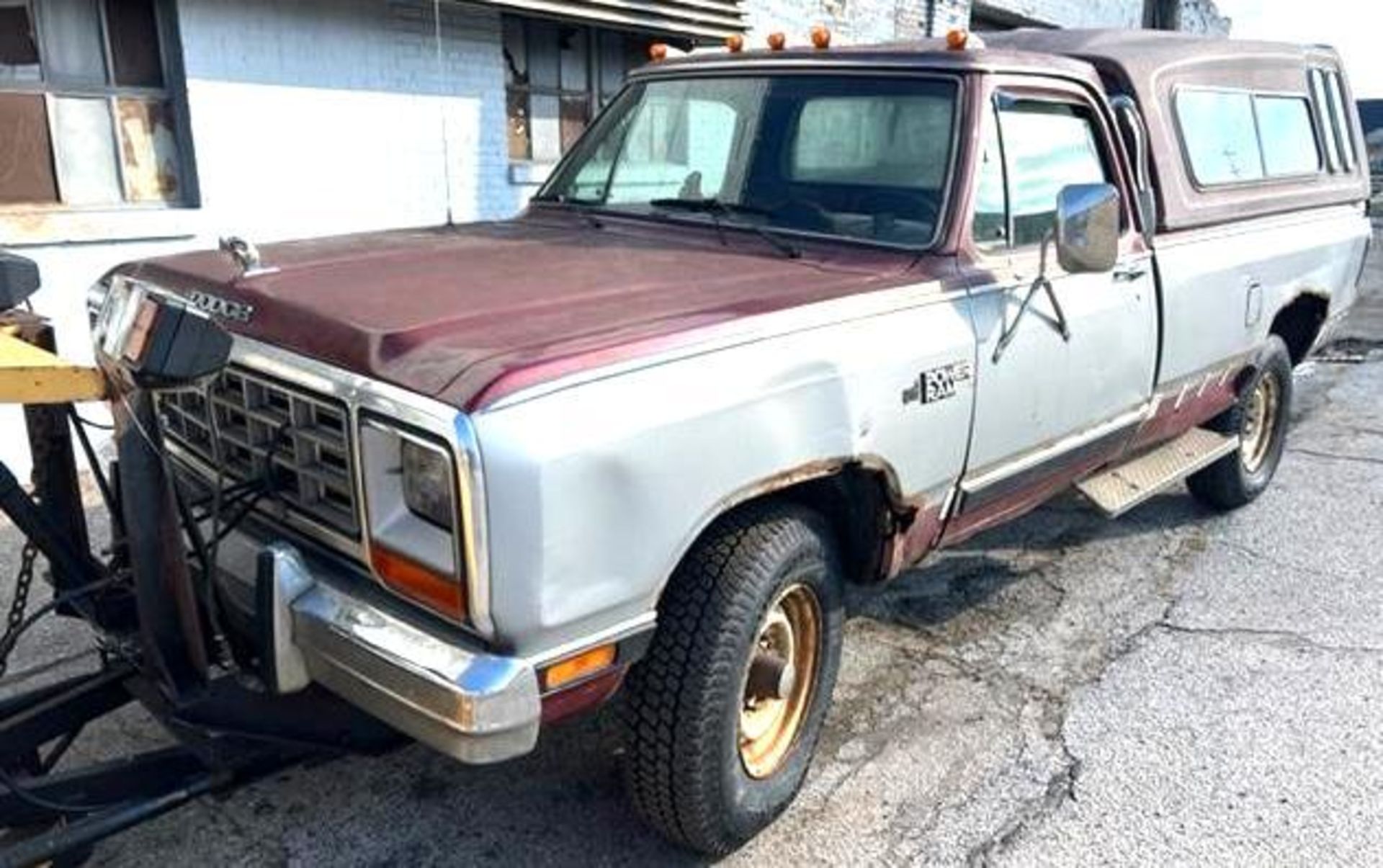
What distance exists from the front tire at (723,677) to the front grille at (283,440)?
2.50 ft

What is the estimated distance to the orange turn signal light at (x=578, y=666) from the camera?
7.35 ft

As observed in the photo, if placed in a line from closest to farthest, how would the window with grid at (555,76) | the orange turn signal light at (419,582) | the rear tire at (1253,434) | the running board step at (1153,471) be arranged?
the orange turn signal light at (419,582)
the running board step at (1153,471)
the rear tire at (1253,434)
the window with grid at (555,76)

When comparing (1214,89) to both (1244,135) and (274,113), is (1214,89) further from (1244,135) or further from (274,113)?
(274,113)

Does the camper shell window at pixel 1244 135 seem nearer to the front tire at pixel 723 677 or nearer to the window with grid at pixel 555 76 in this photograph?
the front tire at pixel 723 677

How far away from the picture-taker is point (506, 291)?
275 cm

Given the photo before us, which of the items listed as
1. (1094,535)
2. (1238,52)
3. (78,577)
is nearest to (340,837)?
(78,577)

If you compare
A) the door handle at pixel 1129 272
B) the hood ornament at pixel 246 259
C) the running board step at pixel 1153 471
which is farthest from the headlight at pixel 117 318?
the running board step at pixel 1153 471

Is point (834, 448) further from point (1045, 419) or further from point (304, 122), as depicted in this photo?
point (304, 122)

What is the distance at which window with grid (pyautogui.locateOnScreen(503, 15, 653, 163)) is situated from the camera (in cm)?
784

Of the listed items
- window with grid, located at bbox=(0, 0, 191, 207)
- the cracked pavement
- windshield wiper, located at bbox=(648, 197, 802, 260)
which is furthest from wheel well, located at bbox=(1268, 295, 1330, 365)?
window with grid, located at bbox=(0, 0, 191, 207)

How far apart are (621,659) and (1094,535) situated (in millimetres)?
3379

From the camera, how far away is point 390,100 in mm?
6828

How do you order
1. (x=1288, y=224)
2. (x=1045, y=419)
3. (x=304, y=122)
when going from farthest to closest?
(x=304, y=122) < (x=1288, y=224) < (x=1045, y=419)

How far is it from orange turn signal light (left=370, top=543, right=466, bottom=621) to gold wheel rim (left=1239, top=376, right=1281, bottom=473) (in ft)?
14.3
